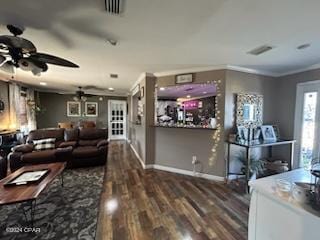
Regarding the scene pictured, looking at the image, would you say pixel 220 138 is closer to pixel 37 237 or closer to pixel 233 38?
pixel 233 38

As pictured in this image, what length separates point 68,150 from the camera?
157 inches

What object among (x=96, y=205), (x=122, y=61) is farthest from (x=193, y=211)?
(x=122, y=61)

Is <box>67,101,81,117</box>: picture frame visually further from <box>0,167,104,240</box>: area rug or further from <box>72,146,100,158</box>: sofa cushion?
<box>0,167,104,240</box>: area rug

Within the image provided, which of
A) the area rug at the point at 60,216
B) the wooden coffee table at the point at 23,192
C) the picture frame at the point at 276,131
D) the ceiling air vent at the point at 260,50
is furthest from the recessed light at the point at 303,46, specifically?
the wooden coffee table at the point at 23,192

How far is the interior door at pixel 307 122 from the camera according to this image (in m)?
3.41

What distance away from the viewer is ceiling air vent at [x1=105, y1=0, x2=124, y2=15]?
1483 millimetres

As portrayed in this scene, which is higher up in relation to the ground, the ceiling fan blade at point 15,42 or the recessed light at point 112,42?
the recessed light at point 112,42

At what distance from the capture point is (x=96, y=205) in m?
2.54

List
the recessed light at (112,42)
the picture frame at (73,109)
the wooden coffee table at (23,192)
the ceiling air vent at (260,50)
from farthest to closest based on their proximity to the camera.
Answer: the picture frame at (73,109) → the ceiling air vent at (260,50) → the recessed light at (112,42) → the wooden coffee table at (23,192)

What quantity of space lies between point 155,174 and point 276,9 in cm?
337

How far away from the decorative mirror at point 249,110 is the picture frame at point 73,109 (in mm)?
7367

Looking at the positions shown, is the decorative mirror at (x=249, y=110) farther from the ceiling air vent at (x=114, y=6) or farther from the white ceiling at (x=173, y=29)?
the ceiling air vent at (x=114, y=6)

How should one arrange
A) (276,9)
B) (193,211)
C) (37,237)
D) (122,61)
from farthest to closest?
1. (122,61)
2. (193,211)
3. (37,237)
4. (276,9)

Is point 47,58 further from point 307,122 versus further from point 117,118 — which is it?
point 117,118
